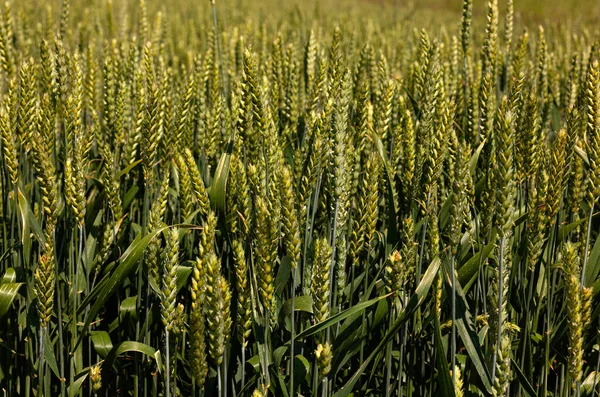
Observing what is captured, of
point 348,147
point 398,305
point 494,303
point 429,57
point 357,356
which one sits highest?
point 429,57

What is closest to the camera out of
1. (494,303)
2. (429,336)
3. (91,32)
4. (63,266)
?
(494,303)

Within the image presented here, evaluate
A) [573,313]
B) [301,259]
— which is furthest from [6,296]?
[573,313]

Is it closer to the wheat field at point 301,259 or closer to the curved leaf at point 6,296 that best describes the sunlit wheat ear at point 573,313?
the wheat field at point 301,259

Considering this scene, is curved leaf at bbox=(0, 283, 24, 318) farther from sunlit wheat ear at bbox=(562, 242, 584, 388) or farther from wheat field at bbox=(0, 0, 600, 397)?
sunlit wheat ear at bbox=(562, 242, 584, 388)

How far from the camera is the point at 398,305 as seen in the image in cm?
165

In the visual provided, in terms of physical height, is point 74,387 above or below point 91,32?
below

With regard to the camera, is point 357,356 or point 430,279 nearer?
point 430,279

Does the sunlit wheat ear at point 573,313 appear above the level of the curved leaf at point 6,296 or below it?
above

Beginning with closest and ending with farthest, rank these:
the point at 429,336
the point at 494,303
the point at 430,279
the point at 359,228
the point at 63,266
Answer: the point at 494,303
the point at 430,279
the point at 359,228
the point at 429,336
the point at 63,266

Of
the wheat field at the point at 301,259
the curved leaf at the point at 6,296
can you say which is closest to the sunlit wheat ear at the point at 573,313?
the wheat field at the point at 301,259

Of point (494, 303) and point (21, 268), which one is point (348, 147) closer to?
point (494, 303)

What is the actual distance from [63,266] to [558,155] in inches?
53.9

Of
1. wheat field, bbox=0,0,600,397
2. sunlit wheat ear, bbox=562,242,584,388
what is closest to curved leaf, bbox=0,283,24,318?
wheat field, bbox=0,0,600,397

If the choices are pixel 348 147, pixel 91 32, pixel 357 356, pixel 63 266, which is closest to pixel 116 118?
pixel 63 266
